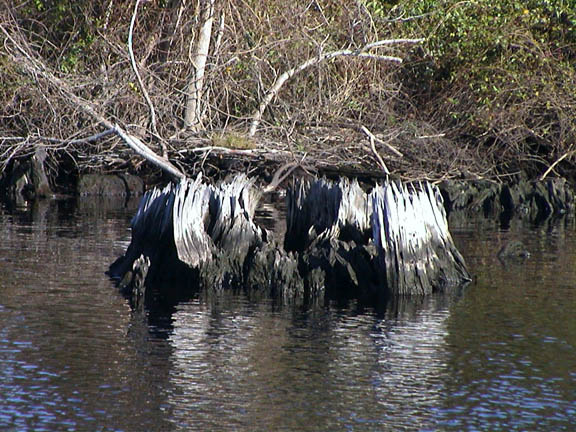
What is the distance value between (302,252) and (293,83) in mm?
11738

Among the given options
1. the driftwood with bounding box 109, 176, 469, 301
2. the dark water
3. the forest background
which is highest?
the forest background

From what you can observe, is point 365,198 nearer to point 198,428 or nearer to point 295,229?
point 295,229

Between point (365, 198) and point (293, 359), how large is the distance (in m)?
4.47

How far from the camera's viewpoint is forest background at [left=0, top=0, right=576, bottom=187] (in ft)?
73.4

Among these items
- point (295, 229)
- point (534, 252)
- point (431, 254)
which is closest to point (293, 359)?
point (431, 254)

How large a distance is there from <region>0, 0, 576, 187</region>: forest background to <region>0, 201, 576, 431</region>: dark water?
31.6 ft

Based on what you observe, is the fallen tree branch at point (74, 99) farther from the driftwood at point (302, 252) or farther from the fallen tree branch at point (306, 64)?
the driftwood at point (302, 252)

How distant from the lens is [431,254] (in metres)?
12.2

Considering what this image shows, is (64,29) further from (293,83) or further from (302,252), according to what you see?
(302,252)

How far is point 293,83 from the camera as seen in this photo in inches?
944

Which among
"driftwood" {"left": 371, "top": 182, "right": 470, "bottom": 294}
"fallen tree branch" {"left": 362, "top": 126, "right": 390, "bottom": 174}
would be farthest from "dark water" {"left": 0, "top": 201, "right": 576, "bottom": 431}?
"fallen tree branch" {"left": 362, "top": 126, "right": 390, "bottom": 174}

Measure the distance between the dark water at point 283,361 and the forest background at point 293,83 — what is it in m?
9.63

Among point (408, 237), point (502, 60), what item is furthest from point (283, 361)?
point (502, 60)

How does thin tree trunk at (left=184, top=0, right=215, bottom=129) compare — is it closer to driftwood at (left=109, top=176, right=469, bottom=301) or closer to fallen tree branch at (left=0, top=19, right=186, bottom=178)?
fallen tree branch at (left=0, top=19, right=186, bottom=178)
